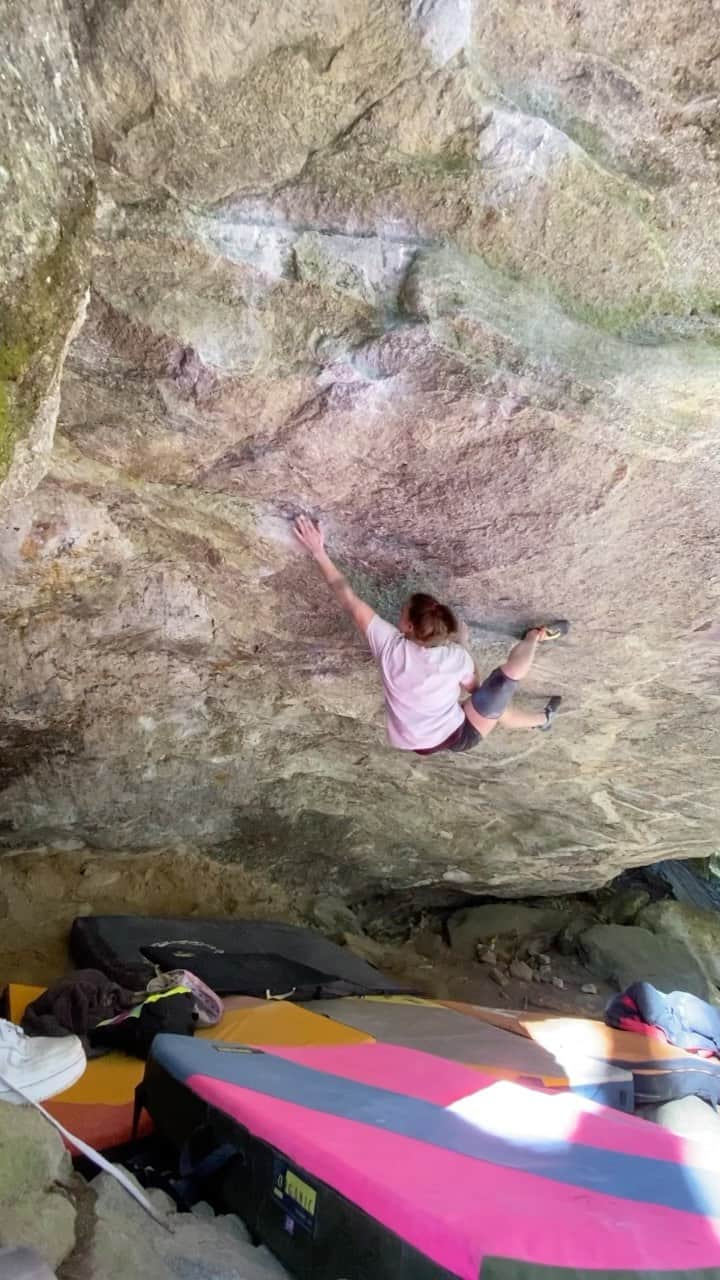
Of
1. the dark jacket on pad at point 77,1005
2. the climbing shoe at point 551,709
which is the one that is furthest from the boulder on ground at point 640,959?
the dark jacket on pad at point 77,1005

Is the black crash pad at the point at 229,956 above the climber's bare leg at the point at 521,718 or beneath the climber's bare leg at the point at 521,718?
beneath

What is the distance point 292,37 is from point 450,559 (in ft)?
5.07

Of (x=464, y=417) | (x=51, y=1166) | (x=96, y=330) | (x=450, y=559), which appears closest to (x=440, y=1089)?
(x=51, y=1166)

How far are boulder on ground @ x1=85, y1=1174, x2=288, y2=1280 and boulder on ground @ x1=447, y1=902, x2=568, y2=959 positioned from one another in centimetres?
479

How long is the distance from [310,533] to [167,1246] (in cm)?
189

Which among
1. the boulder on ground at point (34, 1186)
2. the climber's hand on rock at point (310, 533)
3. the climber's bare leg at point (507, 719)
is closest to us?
the boulder on ground at point (34, 1186)

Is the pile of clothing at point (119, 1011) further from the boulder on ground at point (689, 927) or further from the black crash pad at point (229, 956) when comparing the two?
the boulder on ground at point (689, 927)

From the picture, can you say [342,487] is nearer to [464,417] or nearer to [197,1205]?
[464,417]

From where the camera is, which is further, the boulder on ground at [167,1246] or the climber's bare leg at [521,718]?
the climber's bare leg at [521,718]

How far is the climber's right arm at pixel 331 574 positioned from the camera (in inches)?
106

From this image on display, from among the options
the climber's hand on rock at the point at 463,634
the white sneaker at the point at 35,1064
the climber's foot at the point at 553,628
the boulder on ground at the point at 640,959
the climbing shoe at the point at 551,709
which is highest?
the climber's foot at the point at 553,628

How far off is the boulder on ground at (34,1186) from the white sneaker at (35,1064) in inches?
6.2

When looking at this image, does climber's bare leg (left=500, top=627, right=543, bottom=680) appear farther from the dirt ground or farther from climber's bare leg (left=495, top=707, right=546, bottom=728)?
the dirt ground

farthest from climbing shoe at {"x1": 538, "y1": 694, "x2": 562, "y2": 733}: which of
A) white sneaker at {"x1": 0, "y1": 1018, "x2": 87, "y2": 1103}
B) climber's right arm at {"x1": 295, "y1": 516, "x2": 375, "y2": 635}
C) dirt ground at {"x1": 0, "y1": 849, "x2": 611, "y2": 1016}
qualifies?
dirt ground at {"x1": 0, "y1": 849, "x2": 611, "y2": 1016}
